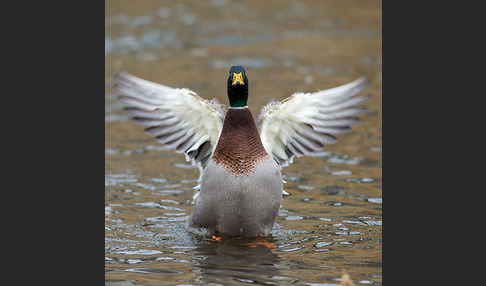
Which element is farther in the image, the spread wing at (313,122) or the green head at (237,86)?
the spread wing at (313,122)

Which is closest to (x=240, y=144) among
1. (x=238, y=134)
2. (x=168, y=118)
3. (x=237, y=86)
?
(x=238, y=134)

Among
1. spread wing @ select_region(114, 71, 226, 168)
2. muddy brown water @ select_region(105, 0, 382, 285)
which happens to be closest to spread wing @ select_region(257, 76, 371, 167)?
spread wing @ select_region(114, 71, 226, 168)

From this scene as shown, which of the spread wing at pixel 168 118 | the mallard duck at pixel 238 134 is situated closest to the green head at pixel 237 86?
the mallard duck at pixel 238 134

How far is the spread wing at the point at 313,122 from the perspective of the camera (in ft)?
28.4

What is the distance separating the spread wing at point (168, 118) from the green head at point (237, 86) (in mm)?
574

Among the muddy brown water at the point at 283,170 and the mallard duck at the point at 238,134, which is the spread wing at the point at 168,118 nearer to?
the mallard duck at the point at 238,134

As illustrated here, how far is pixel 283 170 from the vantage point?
36.4 feet

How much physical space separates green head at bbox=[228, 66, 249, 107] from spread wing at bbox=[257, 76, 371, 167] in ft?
2.19

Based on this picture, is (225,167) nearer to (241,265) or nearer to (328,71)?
(241,265)

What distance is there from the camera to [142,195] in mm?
9914

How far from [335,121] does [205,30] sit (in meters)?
11.3

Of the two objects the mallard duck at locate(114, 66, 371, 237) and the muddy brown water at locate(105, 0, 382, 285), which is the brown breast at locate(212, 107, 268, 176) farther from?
the muddy brown water at locate(105, 0, 382, 285)

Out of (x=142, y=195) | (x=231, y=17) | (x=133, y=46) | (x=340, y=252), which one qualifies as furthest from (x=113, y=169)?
(x=231, y=17)

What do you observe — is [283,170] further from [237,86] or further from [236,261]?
[236,261]
